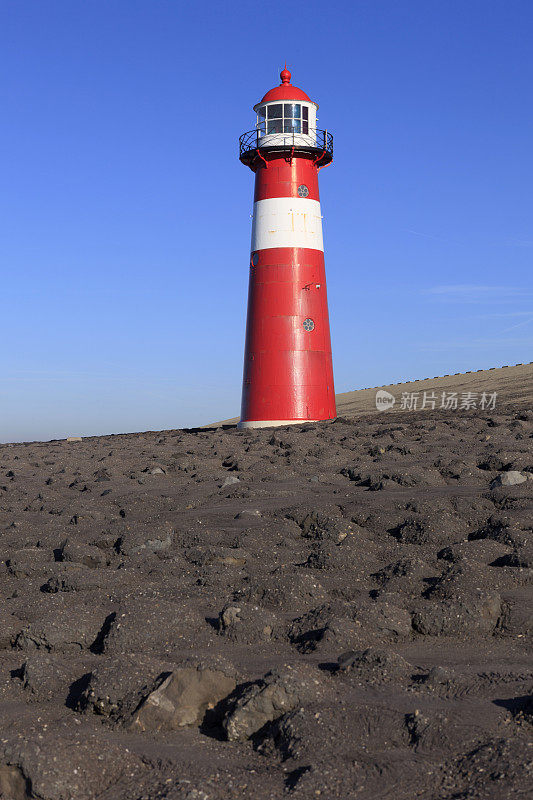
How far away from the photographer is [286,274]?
63.3 feet

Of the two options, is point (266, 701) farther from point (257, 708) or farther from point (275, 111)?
point (275, 111)

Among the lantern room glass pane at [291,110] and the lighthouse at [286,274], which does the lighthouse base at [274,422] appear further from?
the lantern room glass pane at [291,110]

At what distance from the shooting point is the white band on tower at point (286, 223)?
19344 millimetres

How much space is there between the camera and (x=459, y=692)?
11.5ft

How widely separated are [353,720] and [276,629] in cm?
129

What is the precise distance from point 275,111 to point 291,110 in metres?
0.39

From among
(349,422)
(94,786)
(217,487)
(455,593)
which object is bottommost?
(94,786)

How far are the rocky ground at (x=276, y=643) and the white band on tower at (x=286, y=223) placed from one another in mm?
11592

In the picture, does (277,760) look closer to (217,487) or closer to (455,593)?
(455,593)

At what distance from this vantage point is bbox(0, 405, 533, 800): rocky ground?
3002mm

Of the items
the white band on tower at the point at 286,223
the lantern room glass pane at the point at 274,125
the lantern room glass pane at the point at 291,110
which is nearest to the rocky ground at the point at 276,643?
the white band on tower at the point at 286,223

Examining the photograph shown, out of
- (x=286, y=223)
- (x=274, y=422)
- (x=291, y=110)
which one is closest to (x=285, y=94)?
(x=291, y=110)

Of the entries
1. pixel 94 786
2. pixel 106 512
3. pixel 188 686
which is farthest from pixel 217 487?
pixel 94 786

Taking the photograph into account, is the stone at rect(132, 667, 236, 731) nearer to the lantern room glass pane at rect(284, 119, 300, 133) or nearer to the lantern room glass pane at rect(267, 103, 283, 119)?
the lantern room glass pane at rect(284, 119, 300, 133)
